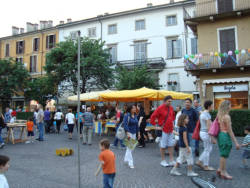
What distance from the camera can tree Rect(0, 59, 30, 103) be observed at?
2978cm

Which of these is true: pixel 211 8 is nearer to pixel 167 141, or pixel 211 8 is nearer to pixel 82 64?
pixel 82 64

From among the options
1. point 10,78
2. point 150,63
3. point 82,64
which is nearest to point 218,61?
point 150,63

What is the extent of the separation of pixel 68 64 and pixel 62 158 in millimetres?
16971

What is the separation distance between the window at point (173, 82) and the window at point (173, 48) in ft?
6.64

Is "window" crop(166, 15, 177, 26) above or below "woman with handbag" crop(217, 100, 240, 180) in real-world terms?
above

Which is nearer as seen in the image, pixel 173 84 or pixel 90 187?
pixel 90 187

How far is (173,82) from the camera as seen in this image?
81.0 feet

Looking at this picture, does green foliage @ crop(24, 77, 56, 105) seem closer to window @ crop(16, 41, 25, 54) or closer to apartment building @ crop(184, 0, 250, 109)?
window @ crop(16, 41, 25, 54)

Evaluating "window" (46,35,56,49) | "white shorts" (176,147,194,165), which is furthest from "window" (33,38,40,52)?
"white shorts" (176,147,194,165)

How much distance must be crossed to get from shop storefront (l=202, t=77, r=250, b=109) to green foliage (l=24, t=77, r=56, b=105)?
1632 cm

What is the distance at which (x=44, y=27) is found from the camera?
3544cm

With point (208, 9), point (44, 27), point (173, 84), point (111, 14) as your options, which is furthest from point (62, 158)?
point (44, 27)

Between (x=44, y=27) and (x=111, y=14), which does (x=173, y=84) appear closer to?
(x=111, y=14)

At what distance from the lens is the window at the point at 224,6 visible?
1692 cm
